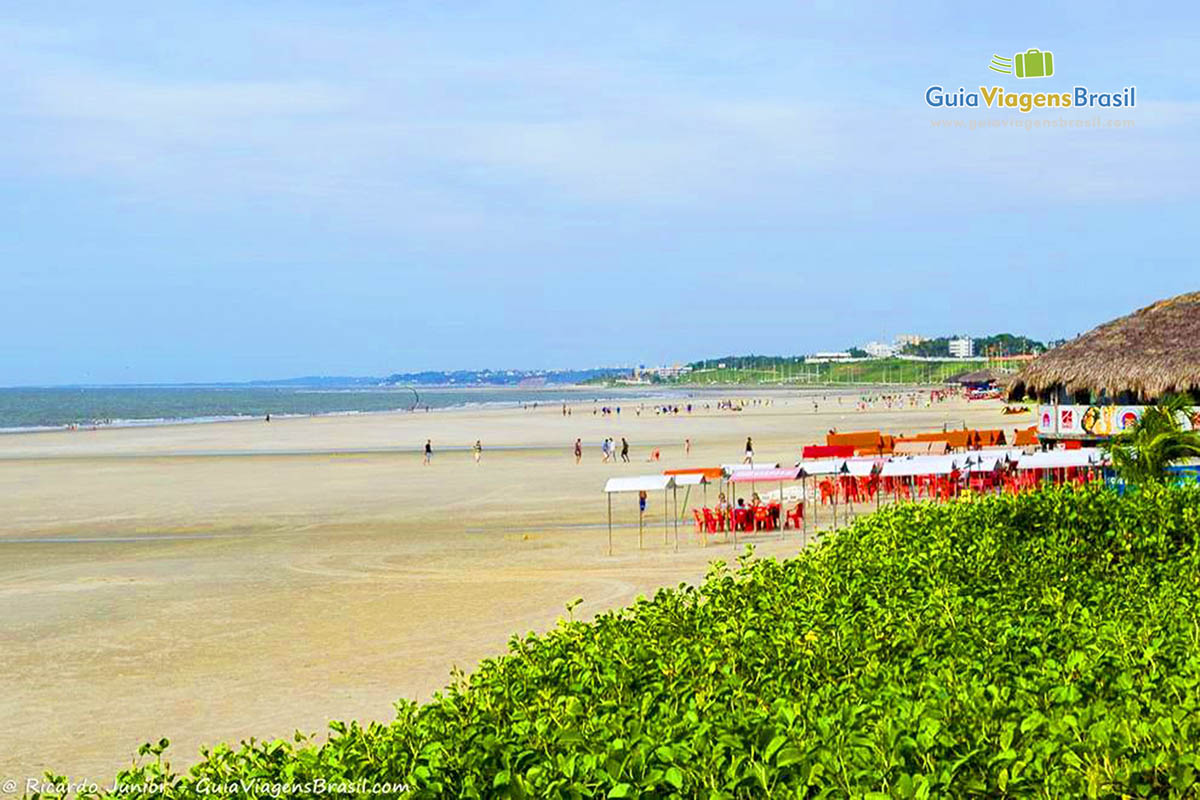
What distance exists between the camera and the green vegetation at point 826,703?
3582 millimetres

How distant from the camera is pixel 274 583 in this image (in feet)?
62.7

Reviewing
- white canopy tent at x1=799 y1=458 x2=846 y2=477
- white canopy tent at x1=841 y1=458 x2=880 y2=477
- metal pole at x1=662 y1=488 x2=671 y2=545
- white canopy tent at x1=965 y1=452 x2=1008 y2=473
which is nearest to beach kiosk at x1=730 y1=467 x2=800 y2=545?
white canopy tent at x1=799 y1=458 x2=846 y2=477

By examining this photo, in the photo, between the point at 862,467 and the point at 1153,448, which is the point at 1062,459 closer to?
the point at 862,467

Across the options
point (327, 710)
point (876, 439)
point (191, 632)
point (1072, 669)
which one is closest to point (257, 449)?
point (876, 439)

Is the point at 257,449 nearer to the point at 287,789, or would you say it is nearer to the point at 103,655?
the point at 103,655

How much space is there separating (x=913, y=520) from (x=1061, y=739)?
22.7 feet

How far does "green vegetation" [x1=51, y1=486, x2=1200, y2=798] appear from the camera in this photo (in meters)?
3.58

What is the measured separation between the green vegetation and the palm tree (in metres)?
8.02

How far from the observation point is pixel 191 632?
15.2 meters

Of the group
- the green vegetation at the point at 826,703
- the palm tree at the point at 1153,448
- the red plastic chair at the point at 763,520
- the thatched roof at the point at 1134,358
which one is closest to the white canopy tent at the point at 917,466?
the red plastic chair at the point at 763,520

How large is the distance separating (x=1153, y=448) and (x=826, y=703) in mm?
12779

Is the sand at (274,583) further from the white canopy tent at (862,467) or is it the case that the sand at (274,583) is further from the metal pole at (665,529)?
the white canopy tent at (862,467)

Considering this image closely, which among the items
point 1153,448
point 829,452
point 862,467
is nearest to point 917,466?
point 862,467

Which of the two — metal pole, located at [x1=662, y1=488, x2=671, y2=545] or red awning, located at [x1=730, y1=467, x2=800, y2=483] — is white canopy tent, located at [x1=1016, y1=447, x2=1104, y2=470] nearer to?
red awning, located at [x1=730, y1=467, x2=800, y2=483]
